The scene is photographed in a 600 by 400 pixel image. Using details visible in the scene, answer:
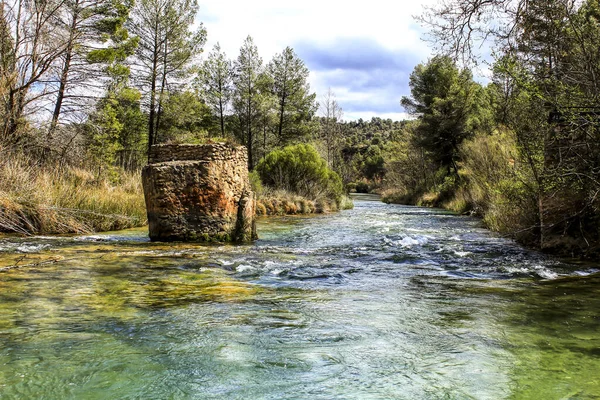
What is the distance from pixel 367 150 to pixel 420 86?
52.6 meters

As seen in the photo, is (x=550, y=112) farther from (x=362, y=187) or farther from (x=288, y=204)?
(x=362, y=187)

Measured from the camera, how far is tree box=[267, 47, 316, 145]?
40312mm

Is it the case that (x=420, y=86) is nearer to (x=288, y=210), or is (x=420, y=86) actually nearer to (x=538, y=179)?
(x=288, y=210)

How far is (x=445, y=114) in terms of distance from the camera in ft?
108

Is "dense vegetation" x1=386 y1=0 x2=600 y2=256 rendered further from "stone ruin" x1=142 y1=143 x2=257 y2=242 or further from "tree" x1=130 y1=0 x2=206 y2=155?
"tree" x1=130 y1=0 x2=206 y2=155

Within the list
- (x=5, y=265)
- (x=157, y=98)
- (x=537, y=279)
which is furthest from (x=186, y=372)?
(x=157, y=98)

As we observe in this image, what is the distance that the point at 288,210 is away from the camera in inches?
821

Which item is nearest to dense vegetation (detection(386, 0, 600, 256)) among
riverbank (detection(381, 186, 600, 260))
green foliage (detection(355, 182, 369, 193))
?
riverbank (detection(381, 186, 600, 260))

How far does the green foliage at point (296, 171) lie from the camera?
23.4 m

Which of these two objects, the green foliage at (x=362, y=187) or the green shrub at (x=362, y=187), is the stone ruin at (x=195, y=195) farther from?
the green shrub at (x=362, y=187)

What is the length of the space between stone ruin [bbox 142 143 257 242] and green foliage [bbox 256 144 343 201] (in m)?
13.0

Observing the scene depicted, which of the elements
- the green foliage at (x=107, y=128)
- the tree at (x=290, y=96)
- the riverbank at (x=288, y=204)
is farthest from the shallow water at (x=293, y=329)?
the tree at (x=290, y=96)

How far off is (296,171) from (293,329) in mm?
20232

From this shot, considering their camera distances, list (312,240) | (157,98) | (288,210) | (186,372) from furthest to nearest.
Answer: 1. (157,98)
2. (288,210)
3. (312,240)
4. (186,372)
